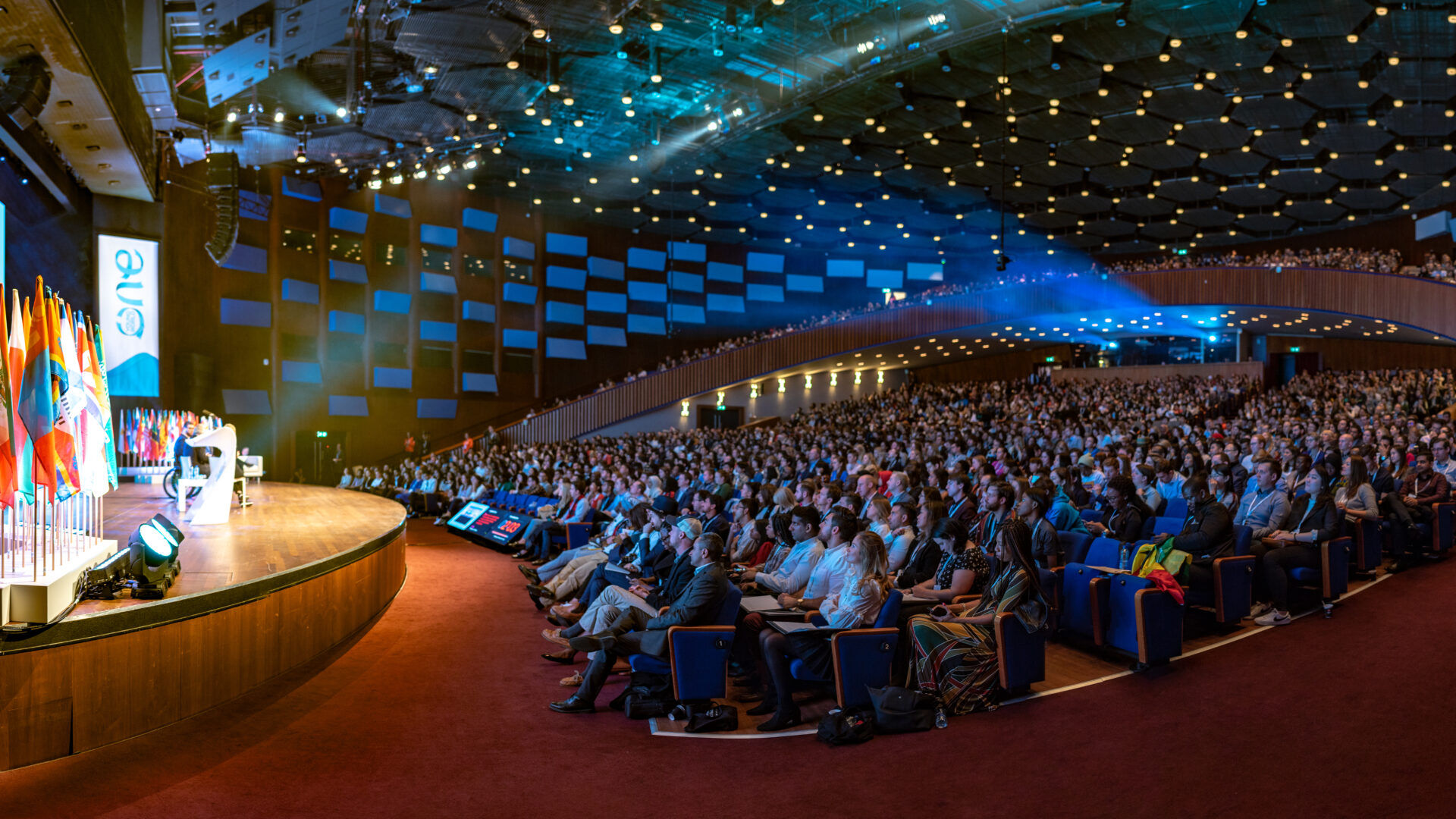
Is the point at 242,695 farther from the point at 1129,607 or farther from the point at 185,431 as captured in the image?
the point at 185,431

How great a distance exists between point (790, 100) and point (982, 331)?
33.8 ft

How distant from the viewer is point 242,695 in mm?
4430

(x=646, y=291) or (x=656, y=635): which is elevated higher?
(x=646, y=291)

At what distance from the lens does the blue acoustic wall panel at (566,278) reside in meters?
24.4

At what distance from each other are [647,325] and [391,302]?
24.3 feet

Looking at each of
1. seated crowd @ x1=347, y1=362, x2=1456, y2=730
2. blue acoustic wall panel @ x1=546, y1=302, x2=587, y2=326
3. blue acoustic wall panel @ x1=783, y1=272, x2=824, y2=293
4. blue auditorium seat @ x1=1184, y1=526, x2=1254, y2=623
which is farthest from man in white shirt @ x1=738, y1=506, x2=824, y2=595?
blue acoustic wall panel @ x1=783, y1=272, x2=824, y2=293

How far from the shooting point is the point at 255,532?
6.67 meters

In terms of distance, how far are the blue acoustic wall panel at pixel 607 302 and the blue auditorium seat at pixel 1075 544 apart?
67.3ft

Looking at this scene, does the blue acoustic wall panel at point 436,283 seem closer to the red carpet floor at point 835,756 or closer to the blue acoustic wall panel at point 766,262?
the blue acoustic wall panel at point 766,262

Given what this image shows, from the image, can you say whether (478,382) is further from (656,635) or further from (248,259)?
(656,635)

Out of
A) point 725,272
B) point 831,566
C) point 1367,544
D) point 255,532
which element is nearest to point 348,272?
point 725,272

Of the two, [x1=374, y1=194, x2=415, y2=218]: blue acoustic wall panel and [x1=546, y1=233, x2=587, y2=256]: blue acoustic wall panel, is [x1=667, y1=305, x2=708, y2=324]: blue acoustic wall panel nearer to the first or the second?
[x1=546, y1=233, x2=587, y2=256]: blue acoustic wall panel

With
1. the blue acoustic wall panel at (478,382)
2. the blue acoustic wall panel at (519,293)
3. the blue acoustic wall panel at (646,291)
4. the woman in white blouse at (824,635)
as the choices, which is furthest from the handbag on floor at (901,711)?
the blue acoustic wall panel at (646,291)

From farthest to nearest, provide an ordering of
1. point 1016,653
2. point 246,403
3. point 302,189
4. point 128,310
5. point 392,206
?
A: point 392,206 < point 302,189 < point 246,403 < point 128,310 < point 1016,653
